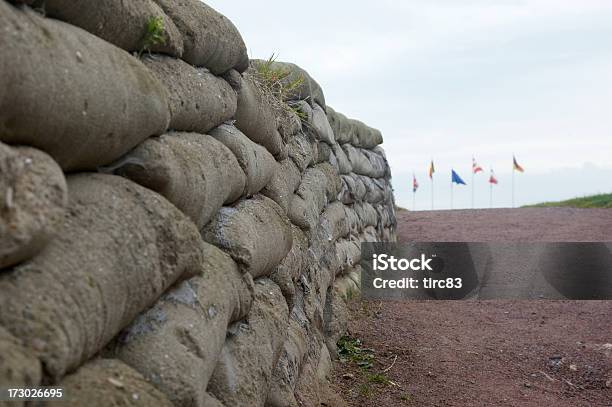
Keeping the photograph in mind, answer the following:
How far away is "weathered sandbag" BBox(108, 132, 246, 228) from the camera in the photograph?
2.32 metres

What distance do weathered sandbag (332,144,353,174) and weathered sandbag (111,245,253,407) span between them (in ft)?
18.2

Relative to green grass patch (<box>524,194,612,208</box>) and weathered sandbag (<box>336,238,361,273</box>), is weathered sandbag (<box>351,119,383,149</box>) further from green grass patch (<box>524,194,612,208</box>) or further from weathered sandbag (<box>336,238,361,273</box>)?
green grass patch (<box>524,194,612,208</box>)

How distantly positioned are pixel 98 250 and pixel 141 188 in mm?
402

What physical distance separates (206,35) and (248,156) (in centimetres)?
67

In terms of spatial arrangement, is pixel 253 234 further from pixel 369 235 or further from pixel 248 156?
pixel 369 235

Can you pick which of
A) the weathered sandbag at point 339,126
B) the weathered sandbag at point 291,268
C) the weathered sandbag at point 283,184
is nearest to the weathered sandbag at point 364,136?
the weathered sandbag at point 339,126

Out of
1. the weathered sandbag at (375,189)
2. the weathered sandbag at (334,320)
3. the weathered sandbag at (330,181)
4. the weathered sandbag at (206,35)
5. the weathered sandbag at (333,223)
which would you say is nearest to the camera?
the weathered sandbag at (206,35)

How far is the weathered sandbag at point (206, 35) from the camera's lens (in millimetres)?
3074

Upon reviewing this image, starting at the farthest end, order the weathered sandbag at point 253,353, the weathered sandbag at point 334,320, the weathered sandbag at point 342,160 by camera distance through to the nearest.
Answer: the weathered sandbag at point 342,160 < the weathered sandbag at point 334,320 < the weathered sandbag at point 253,353

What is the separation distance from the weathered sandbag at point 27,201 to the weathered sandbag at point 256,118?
89.5 inches

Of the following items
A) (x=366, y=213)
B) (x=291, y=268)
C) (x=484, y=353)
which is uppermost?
(x=366, y=213)

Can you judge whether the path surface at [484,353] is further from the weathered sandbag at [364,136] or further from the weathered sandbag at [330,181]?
the weathered sandbag at [364,136]

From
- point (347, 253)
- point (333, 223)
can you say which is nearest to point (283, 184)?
point (333, 223)

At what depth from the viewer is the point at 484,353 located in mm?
6508
